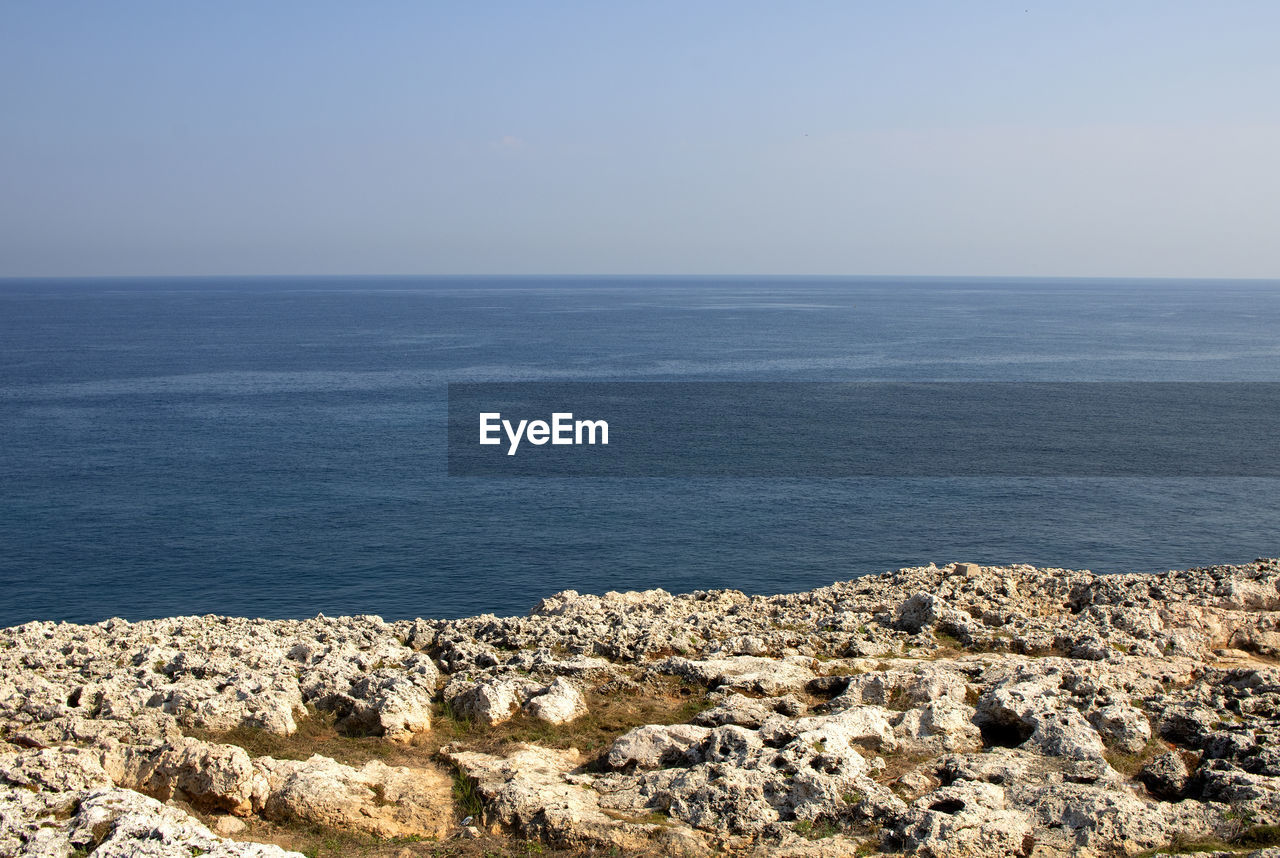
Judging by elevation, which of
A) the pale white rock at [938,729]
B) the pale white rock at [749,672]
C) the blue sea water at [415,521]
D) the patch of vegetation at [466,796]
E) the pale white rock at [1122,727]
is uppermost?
the pale white rock at [1122,727]

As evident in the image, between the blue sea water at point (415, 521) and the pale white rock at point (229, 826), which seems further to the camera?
the blue sea water at point (415, 521)

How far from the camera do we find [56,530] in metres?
71.0

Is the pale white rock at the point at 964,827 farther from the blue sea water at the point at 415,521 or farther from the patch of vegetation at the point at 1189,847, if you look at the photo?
the blue sea water at the point at 415,521

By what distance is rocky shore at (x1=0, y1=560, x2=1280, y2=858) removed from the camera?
1800 centimetres

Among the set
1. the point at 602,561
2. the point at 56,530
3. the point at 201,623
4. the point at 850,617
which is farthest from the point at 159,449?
the point at 850,617

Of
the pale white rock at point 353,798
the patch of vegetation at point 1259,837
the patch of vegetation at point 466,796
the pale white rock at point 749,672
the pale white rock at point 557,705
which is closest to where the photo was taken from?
the patch of vegetation at point 1259,837

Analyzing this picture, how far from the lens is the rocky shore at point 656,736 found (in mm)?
18000

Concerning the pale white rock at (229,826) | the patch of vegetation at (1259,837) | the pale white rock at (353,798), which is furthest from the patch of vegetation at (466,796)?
the patch of vegetation at (1259,837)

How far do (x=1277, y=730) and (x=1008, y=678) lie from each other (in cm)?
570

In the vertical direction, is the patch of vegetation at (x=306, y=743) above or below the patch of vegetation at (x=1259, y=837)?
below

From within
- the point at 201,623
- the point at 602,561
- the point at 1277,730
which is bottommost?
the point at 602,561

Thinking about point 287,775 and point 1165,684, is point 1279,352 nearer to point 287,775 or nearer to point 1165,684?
point 1165,684

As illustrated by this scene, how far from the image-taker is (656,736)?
21.9 meters

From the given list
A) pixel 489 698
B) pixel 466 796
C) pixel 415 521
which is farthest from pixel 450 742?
pixel 415 521
